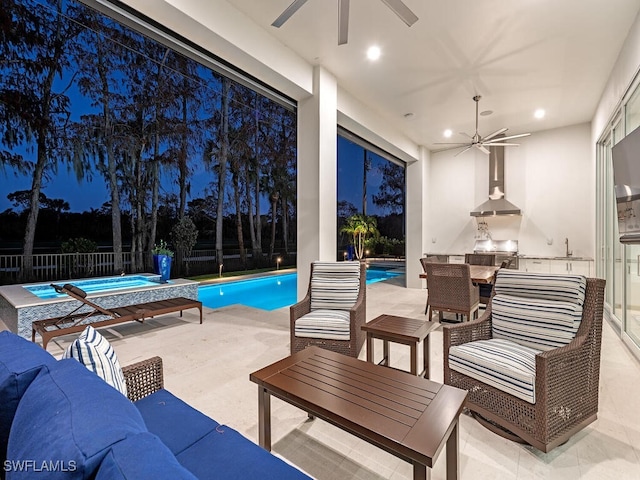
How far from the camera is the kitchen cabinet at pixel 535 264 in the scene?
6051 mm

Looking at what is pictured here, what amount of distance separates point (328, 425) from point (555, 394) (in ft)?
4.24

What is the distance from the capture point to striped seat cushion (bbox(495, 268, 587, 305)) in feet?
6.54

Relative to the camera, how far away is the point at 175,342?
11.1 feet

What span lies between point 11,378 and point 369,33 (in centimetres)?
399

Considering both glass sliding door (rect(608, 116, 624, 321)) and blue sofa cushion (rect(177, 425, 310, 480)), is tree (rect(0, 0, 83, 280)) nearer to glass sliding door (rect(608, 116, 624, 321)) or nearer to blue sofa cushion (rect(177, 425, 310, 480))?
blue sofa cushion (rect(177, 425, 310, 480))

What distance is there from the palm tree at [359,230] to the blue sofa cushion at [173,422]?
341 inches

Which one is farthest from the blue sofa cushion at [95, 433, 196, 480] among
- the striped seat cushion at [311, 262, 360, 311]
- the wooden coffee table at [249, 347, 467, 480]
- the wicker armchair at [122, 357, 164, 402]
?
the striped seat cushion at [311, 262, 360, 311]

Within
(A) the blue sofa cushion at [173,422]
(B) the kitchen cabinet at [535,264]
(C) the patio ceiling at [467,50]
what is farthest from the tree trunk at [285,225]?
(A) the blue sofa cushion at [173,422]

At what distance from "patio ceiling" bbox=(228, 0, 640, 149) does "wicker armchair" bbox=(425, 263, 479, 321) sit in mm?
2634

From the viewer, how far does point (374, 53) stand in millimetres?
3814

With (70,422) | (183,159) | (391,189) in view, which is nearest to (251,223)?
(183,159)

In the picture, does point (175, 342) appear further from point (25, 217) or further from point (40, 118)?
point (40, 118)

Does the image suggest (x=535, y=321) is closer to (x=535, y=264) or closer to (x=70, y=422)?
(x=70, y=422)

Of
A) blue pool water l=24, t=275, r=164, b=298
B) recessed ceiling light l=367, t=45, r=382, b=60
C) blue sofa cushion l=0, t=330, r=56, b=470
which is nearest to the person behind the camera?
blue sofa cushion l=0, t=330, r=56, b=470
